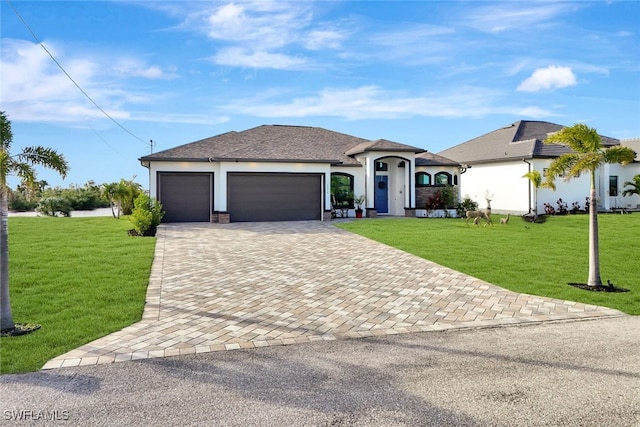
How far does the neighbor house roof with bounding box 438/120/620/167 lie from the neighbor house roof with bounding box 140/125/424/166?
7.02 m

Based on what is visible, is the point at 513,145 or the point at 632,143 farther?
the point at 632,143

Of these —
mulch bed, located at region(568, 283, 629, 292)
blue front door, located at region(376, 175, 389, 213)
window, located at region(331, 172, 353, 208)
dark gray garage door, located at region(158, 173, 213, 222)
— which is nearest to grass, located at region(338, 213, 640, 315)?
mulch bed, located at region(568, 283, 629, 292)

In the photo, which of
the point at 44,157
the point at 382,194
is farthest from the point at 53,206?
the point at 44,157

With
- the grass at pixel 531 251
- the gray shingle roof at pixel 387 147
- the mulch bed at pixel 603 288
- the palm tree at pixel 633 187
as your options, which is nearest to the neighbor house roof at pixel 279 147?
the gray shingle roof at pixel 387 147

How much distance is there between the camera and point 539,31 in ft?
44.7

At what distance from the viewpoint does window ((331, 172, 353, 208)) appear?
22.6 metres

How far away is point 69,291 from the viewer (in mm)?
7156

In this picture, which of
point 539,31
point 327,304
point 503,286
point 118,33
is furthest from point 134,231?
point 539,31

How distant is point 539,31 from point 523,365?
1303cm

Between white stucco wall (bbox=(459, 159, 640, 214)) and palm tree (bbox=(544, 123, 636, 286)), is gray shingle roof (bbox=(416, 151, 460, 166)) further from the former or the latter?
palm tree (bbox=(544, 123, 636, 286))

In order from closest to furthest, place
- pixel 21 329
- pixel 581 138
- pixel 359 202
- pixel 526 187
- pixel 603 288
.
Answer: pixel 21 329
pixel 603 288
pixel 581 138
pixel 359 202
pixel 526 187

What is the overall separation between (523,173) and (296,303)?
21.8 metres

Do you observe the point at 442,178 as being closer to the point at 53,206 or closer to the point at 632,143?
the point at 632,143

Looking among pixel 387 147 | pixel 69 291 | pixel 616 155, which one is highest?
pixel 387 147
